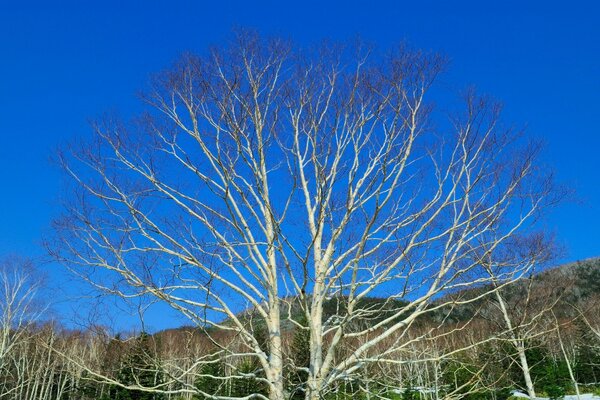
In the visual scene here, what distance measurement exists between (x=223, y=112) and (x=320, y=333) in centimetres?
316

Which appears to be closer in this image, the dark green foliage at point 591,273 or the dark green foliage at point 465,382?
the dark green foliage at point 465,382

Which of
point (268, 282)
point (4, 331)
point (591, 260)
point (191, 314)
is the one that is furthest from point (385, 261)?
point (591, 260)

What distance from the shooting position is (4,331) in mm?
22594

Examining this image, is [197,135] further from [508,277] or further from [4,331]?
[4,331]

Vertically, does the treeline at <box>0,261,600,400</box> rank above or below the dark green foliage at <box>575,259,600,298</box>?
below

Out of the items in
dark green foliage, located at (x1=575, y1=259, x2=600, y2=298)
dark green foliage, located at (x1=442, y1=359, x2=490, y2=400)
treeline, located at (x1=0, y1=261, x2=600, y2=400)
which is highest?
dark green foliage, located at (x1=575, y1=259, x2=600, y2=298)

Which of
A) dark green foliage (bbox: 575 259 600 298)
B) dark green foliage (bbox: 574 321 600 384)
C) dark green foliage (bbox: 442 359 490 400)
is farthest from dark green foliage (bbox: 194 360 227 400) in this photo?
dark green foliage (bbox: 575 259 600 298)

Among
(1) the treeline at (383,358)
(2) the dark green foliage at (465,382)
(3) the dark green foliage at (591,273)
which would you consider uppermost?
(3) the dark green foliage at (591,273)

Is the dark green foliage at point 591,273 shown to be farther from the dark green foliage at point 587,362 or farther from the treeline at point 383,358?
the dark green foliage at point 587,362

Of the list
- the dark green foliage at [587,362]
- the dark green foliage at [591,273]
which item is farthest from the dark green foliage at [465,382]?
the dark green foliage at [591,273]

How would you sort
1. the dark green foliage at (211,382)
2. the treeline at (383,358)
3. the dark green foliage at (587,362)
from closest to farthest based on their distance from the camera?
the treeline at (383,358) → the dark green foliage at (211,382) → the dark green foliage at (587,362)

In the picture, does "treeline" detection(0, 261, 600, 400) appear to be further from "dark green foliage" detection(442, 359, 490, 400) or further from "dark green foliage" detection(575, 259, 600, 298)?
"dark green foliage" detection(575, 259, 600, 298)

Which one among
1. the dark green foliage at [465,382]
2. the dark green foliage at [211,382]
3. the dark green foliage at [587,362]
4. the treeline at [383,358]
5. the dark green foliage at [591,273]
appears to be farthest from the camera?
the dark green foliage at [591,273]

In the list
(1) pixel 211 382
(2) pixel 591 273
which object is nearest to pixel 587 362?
(2) pixel 591 273
